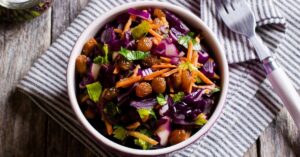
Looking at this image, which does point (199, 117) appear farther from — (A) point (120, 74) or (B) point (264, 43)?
(B) point (264, 43)

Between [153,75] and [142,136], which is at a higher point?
[153,75]

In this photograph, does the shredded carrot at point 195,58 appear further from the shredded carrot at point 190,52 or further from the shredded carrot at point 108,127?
the shredded carrot at point 108,127

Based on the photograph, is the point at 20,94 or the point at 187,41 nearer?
the point at 187,41

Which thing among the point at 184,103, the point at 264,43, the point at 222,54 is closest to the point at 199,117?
the point at 184,103

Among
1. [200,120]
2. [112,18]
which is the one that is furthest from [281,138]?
[112,18]

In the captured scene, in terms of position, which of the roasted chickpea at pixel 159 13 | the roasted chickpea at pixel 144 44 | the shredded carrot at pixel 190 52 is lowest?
the shredded carrot at pixel 190 52

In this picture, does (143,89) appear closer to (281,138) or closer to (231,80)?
(231,80)

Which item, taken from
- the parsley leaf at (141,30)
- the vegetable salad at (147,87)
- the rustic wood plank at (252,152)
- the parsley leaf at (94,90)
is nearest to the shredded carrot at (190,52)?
the vegetable salad at (147,87)

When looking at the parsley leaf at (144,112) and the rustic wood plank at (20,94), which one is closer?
the parsley leaf at (144,112)
